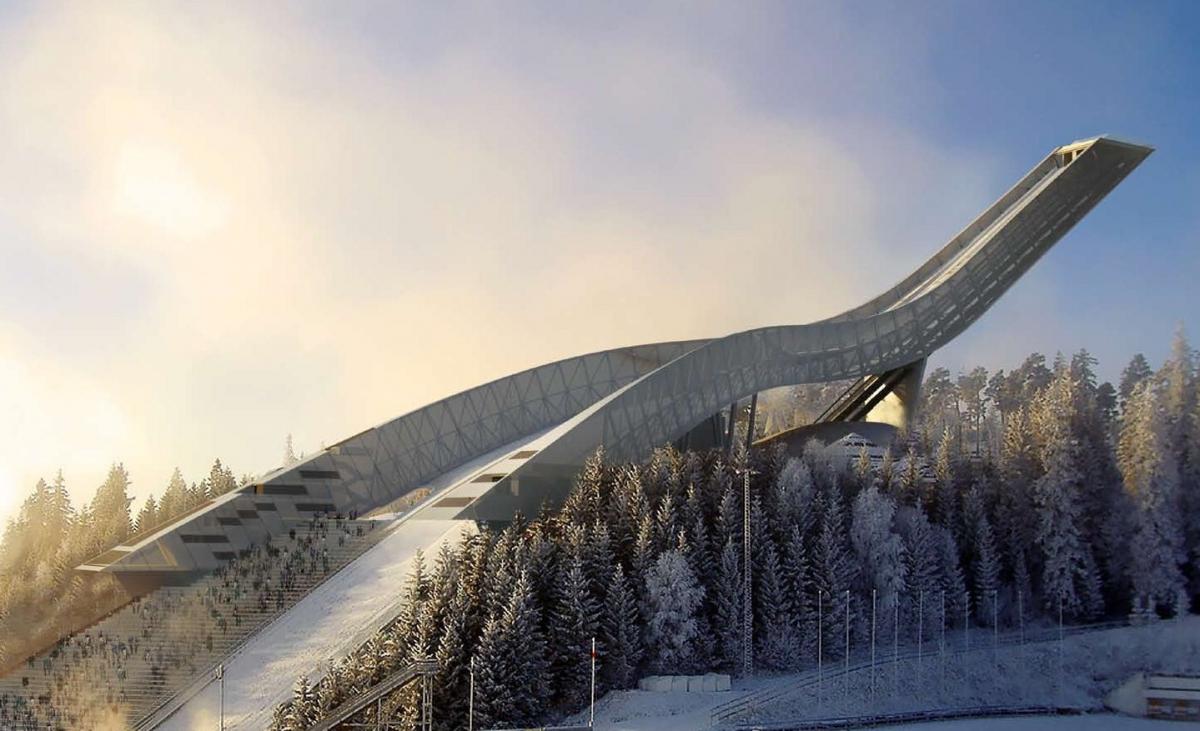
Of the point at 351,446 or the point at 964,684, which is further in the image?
the point at 351,446

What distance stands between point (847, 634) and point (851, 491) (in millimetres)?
7512

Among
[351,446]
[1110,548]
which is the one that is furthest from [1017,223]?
[351,446]

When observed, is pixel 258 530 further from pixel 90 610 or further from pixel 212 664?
pixel 212 664

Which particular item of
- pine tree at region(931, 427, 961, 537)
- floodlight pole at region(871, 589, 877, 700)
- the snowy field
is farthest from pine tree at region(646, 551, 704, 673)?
pine tree at region(931, 427, 961, 537)

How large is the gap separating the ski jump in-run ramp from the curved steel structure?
0.20ft

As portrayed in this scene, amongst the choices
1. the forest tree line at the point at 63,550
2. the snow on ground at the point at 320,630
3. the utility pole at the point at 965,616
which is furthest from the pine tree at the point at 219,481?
the utility pole at the point at 965,616

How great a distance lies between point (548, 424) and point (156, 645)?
23.9 meters

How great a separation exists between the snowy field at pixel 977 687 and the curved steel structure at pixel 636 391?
25.7ft

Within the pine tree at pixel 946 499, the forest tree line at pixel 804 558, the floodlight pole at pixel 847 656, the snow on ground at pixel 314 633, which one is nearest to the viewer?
the forest tree line at pixel 804 558

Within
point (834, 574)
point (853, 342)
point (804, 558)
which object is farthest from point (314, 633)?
point (853, 342)

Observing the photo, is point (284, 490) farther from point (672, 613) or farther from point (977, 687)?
point (977, 687)

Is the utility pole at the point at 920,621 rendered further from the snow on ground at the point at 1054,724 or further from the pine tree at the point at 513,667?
the pine tree at the point at 513,667

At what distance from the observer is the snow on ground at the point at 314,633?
2692 cm

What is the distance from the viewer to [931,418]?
85.6m
